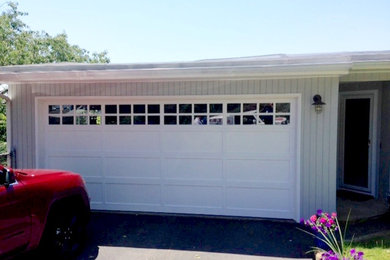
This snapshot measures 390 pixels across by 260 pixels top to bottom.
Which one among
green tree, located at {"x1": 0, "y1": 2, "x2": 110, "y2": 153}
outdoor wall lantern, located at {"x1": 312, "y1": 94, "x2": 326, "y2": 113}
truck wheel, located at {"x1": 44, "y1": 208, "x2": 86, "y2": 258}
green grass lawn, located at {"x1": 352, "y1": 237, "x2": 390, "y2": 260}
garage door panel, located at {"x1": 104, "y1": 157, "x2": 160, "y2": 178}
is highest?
green tree, located at {"x1": 0, "y1": 2, "x2": 110, "y2": 153}

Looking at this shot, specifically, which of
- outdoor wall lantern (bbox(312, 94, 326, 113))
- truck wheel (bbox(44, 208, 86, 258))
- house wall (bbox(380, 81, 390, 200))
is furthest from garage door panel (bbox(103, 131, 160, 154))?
house wall (bbox(380, 81, 390, 200))

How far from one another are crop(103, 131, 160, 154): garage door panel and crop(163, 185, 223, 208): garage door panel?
0.89 metres

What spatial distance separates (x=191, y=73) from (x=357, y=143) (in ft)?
15.1

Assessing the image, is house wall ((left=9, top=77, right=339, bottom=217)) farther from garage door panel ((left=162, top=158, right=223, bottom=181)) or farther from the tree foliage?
the tree foliage

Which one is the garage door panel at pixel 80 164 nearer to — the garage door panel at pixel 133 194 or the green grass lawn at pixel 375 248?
the garage door panel at pixel 133 194

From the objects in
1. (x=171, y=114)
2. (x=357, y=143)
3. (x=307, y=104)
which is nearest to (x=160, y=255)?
(x=171, y=114)

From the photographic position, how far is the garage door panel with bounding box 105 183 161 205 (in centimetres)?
579

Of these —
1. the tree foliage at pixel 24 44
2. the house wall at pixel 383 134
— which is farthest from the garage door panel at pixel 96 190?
the tree foliage at pixel 24 44

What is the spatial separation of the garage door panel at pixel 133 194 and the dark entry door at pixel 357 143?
15.3 ft

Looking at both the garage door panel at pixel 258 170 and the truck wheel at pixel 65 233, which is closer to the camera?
the truck wheel at pixel 65 233

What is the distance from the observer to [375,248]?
391 centimetres

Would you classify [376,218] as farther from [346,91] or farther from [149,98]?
[149,98]

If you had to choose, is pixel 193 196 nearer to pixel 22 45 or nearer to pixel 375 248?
pixel 375 248

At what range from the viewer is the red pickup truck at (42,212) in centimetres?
301
